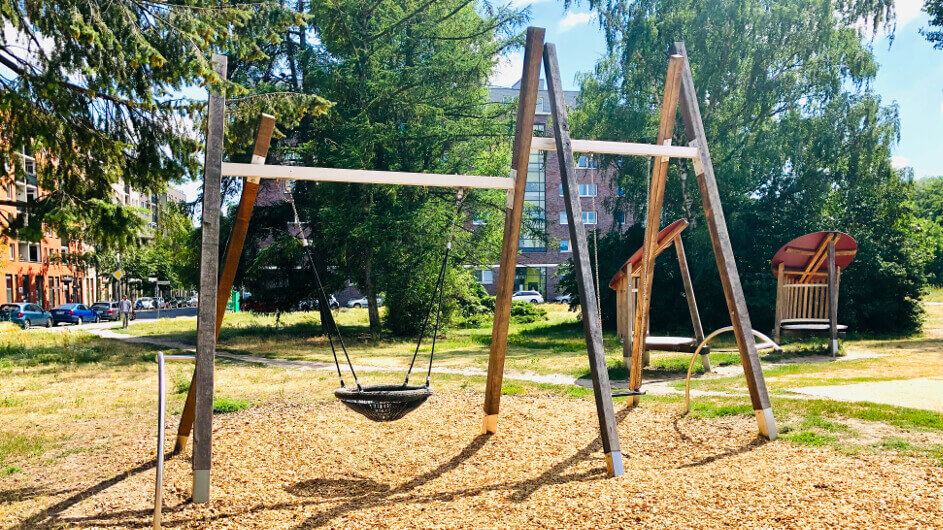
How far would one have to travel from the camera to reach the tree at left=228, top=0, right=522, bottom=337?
1927cm

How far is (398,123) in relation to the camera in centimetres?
2027

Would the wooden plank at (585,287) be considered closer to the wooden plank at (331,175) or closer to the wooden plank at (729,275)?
the wooden plank at (331,175)

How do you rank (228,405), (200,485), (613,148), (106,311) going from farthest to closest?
(106,311) < (228,405) < (613,148) < (200,485)

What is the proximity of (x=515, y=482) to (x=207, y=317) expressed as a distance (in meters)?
2.30

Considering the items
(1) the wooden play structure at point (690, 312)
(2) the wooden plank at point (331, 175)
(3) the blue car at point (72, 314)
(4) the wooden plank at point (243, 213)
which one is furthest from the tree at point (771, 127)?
(3) the blue car at point (72, 314)

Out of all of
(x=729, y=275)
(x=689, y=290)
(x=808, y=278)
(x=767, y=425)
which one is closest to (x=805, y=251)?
(x=808, y=278)

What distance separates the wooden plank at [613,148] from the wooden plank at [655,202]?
0.44 m

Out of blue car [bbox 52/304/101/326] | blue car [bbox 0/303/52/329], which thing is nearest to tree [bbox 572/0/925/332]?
blue car [bbox 0/303/52/329]

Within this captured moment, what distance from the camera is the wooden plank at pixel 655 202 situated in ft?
21.4

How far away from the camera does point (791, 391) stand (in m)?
8.43

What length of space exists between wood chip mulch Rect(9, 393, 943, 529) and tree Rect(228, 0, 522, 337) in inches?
499

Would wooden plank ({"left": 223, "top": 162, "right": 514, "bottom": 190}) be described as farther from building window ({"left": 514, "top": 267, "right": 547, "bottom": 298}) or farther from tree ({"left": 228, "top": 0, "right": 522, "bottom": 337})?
building window ({"left": 514, "top": 267, "right": 547, "bottom": 298})

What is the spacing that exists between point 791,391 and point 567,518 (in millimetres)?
5332

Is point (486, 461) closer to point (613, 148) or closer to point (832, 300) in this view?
point (613, 148)
